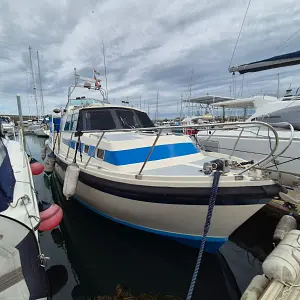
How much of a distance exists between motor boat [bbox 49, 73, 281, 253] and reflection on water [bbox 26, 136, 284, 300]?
0.44m

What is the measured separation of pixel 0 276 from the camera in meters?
2.04

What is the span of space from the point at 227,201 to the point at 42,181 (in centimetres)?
838

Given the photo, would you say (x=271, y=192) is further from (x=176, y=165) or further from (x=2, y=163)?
(x=2, y=163)

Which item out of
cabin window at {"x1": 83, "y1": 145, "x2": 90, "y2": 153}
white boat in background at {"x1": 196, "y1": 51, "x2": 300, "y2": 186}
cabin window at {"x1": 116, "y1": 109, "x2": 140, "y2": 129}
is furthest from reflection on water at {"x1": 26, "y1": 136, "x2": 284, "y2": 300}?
cabin window at {"x1": 116, "y1": 109, "x2": 140, "y2": 129}

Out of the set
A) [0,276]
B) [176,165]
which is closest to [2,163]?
[0,276]

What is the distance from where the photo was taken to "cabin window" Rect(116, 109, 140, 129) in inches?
220

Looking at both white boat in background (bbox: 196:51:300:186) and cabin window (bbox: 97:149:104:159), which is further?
white boat in background (bbox: 196:51:300:186)

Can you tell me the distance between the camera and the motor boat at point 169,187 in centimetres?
297

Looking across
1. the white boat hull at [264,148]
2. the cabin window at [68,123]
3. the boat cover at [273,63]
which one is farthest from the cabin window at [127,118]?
the boat cover at [273,63]

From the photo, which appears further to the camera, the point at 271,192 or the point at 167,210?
the point at 167,210

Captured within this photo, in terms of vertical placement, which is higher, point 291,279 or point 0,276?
point 0,276

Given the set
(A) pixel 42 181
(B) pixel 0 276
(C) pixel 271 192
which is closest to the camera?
(B) pixel 0 276

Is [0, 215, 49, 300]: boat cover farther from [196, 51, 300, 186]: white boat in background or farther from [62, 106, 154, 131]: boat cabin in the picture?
[196, 51, 300, 186]: white boat in background

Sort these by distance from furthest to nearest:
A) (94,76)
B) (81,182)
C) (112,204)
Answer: (94,76)
(81,182)
(112,204)
